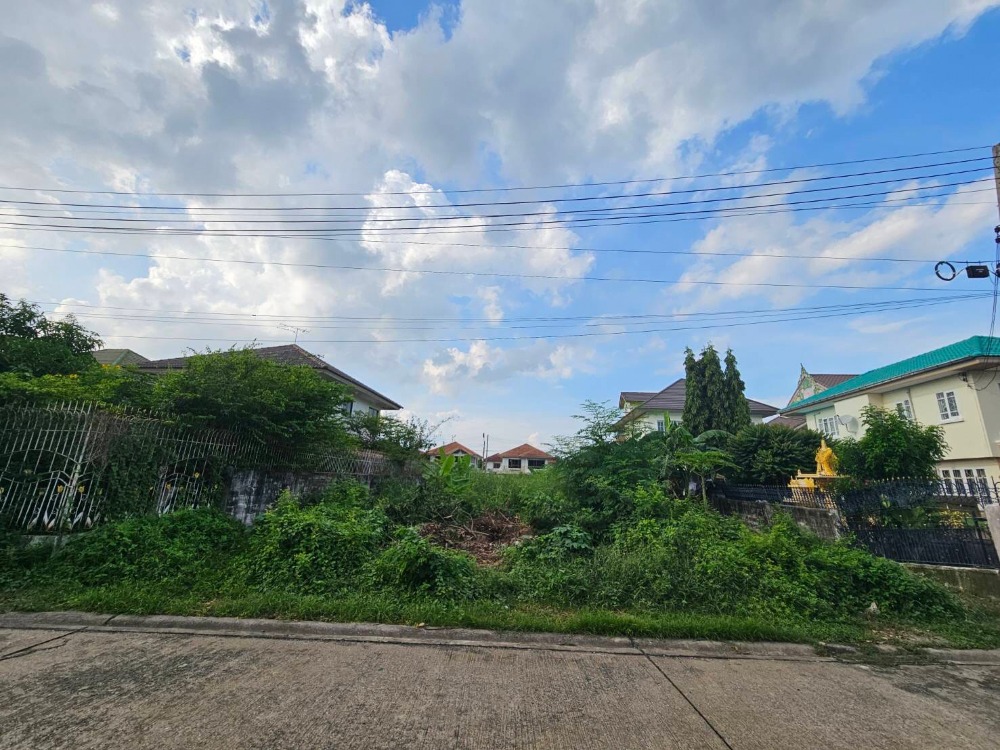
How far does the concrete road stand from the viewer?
104 inches

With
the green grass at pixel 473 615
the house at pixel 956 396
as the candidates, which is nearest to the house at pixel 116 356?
the green grass at pixel 473 615

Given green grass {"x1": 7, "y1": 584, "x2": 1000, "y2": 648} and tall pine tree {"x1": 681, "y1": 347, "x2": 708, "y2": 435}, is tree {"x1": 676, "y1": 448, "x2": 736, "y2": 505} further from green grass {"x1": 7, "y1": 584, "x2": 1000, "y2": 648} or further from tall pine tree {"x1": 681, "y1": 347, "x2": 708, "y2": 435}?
tall pine tree {"x1": 681, "y1": 347, "x2": 708, "y2": 435}

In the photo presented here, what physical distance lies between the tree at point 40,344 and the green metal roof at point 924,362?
81.4 feet

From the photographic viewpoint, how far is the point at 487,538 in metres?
8.52

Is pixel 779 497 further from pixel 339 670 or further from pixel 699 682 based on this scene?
pixel 339 670

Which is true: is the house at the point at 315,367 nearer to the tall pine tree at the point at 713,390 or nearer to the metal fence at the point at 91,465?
the metal fence at the point at 91,465

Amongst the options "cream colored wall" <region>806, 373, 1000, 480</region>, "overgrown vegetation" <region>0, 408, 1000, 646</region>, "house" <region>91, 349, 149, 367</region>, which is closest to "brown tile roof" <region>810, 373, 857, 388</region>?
"cream colored wall" <region>806, 373, 1000, 480</region>

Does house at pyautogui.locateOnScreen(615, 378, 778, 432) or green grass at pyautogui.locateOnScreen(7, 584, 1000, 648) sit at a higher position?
house at pyautogui.locateOnScreen(615, 378, 778, 432)

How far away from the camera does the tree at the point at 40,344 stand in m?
10.5

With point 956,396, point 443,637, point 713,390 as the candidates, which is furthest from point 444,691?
point 956,396

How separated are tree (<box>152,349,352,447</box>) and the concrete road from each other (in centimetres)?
361

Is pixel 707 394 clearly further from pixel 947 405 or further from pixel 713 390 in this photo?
pixel 947 405

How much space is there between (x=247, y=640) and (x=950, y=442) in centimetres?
2137

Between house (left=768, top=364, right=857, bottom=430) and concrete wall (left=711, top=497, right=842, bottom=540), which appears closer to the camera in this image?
concrete wall (left=711, top=497, right=842, bottom=540)
